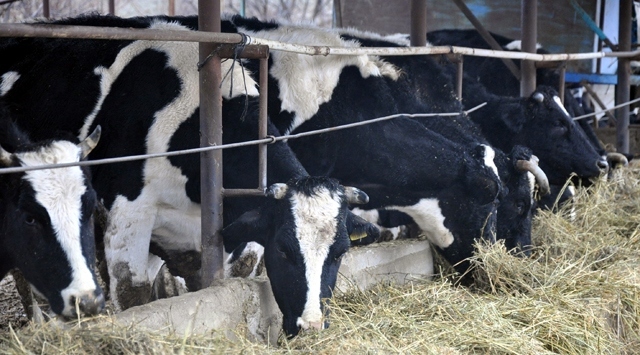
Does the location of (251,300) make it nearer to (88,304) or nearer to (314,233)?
(314,233)

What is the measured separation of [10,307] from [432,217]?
322 centimetres

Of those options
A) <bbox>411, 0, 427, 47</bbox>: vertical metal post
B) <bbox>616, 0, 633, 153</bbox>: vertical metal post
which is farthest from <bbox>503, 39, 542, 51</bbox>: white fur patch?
<bbox>411, 0, 427, 47</bbox>: vertical metal post

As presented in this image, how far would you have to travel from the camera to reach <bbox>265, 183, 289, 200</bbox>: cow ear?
4402 mm

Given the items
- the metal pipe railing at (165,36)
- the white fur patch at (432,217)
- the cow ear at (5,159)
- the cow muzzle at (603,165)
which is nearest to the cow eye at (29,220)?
the cow ear at (5,159)

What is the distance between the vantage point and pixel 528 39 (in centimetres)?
797

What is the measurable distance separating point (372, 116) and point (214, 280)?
2.23m

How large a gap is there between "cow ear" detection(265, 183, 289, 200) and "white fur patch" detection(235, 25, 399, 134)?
1252 mm

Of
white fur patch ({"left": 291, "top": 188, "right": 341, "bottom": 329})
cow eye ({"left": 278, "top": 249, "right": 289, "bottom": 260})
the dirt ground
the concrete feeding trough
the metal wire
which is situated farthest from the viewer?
the dirt ground

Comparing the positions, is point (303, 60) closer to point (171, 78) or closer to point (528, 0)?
point (171, 78)

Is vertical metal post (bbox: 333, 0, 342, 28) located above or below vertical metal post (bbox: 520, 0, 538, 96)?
above

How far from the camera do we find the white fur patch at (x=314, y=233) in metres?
4.11

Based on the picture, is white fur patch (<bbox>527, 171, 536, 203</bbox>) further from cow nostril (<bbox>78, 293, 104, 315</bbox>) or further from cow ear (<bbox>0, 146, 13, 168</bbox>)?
cow ear (<bbox>0, 146, 13, 168</bbox>)

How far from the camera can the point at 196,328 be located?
12.4ft

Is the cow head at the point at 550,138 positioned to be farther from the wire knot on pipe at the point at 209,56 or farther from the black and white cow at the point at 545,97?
the wire knot on pipe at the point at 209,56
